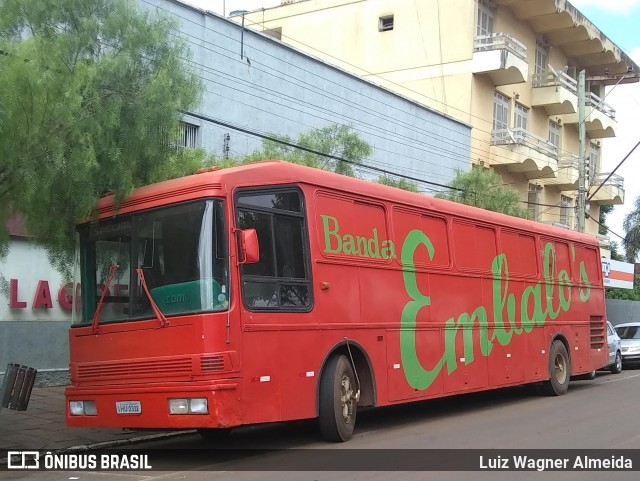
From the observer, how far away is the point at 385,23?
3250cm

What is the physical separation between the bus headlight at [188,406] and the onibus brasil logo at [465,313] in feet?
8.96

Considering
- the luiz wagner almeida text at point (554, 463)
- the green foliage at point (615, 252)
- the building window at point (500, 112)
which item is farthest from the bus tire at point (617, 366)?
the green foliage at point (615, 252)

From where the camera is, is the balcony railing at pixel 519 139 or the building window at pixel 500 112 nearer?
the balcony railing at pixel 519 139

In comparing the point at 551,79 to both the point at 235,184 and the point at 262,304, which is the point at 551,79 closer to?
the point at 235,184

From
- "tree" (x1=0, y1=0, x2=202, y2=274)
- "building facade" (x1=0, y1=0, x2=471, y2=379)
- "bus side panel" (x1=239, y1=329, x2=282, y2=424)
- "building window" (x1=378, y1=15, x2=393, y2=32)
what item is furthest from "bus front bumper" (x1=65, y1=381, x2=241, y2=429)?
"building window" (x1=378, y1=15, x2=393, y2=32)

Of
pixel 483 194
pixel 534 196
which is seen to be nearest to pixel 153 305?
pixel 483 194

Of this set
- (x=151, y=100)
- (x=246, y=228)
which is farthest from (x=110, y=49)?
(x=246, y=228)

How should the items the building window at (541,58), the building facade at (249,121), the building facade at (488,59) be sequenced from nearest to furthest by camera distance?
the building facade at (249,121)
the building facade at (488,59)
the building window at (541,58)

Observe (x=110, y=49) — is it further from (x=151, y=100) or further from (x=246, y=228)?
(x=246, y=228)

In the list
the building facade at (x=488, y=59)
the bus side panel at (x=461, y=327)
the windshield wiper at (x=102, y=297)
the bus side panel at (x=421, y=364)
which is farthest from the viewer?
the building facade at (x=488, y=59)

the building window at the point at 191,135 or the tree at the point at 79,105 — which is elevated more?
the building window at the point at 191,135

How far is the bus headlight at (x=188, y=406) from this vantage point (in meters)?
7.71

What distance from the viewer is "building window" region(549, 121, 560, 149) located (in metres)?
37.0

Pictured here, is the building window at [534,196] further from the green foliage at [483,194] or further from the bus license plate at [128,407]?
the bus license plate at [128,407]
